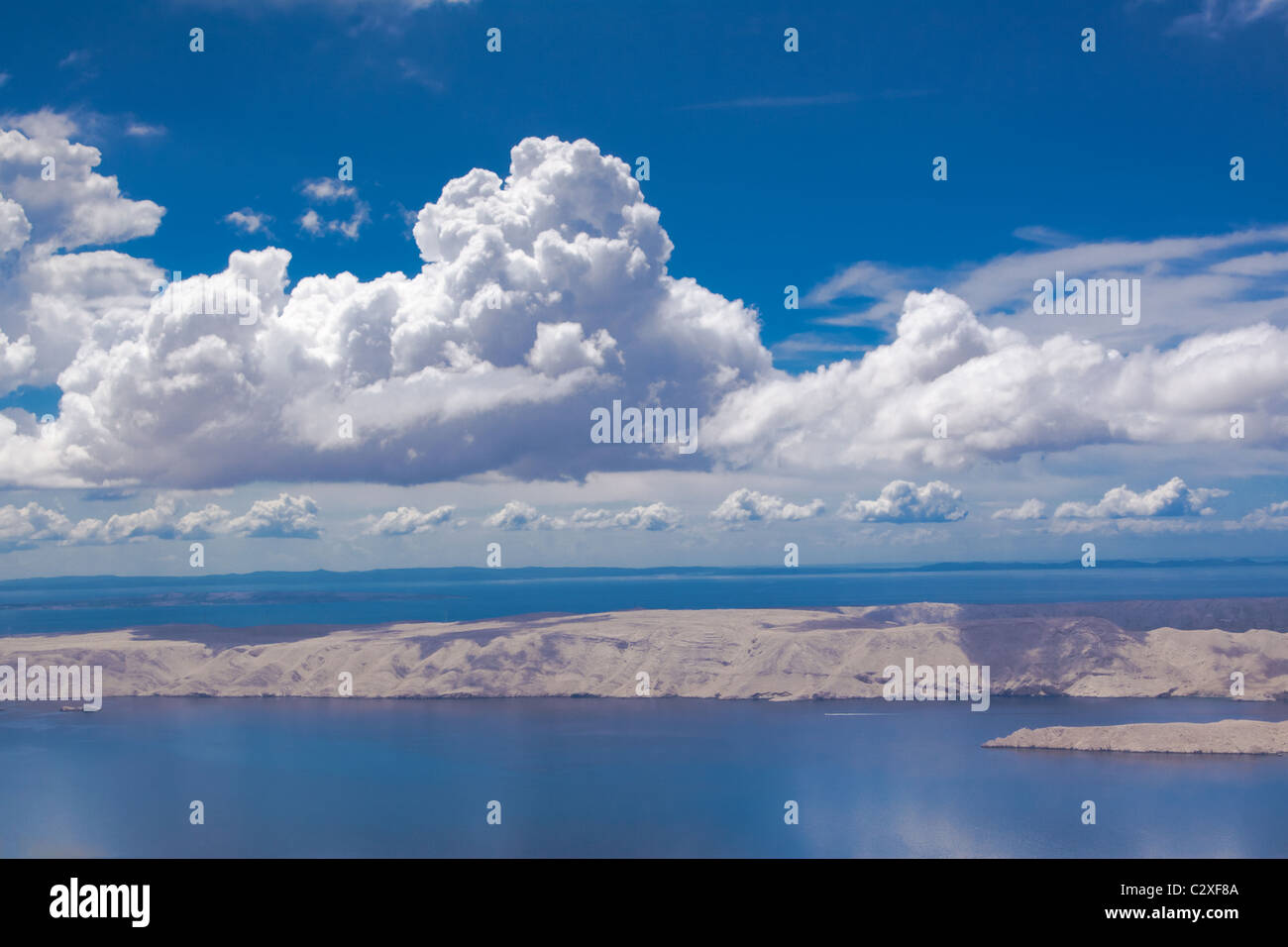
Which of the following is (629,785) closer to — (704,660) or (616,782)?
(616,782)

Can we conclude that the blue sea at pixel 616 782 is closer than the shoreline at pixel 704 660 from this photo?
Yes

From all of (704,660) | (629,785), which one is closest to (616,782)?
(629,785)

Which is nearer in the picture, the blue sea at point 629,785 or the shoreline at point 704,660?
the blue sea at point 629,785

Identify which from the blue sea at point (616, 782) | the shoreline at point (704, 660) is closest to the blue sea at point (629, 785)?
the blue sea at point (616, 782)

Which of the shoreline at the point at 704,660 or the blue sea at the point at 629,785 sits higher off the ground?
the shoreline at the point at 704,660

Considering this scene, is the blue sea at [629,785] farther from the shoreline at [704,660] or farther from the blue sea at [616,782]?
the shoreline at [704,660]

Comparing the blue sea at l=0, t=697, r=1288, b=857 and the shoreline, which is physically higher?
the shoreline

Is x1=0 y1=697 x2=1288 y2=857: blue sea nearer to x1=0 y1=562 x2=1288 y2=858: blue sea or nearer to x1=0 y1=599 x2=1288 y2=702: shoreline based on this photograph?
x1=0 y1=562 x2=1288 y2=858: blue sea

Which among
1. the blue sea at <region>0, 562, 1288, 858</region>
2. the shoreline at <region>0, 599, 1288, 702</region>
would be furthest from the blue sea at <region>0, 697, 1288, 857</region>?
the shoreline at <region>0, 599, 1288, 702</region>
